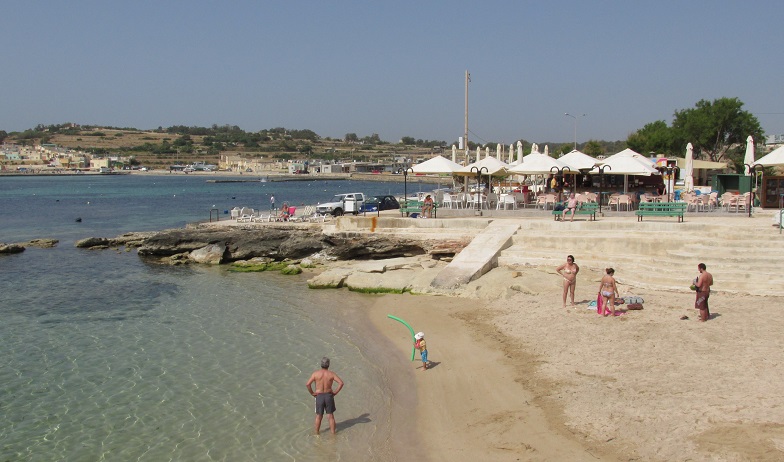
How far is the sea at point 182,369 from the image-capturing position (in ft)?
31.4

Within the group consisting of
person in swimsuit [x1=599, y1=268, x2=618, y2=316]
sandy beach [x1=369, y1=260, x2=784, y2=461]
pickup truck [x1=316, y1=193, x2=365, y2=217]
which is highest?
pickup truck [x1=316, y1=193, x2=365, y2=217]

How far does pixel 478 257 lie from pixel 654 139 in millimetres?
48972

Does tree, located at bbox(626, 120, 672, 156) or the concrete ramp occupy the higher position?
tree, located at bbox(626, 120, 672, 156)

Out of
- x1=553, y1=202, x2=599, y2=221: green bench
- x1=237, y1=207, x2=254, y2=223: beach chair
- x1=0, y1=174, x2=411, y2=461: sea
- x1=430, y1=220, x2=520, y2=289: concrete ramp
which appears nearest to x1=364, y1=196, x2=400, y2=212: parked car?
x1=237, y1=207, x2=254, y2=223: beach chair

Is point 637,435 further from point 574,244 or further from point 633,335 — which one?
point 574,244

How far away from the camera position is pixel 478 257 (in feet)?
62.8

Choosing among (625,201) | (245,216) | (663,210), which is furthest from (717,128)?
(245,216)

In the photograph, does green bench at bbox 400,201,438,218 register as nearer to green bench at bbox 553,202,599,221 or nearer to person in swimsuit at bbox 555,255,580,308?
green bench at bbox 553,202,599,221

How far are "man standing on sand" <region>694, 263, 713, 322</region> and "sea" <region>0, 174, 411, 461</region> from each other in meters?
6.66

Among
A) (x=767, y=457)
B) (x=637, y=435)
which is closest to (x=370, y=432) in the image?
(x=637, y=435)

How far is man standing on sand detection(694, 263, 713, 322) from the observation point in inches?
496

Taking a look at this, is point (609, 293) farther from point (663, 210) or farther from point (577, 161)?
point (577, 161)

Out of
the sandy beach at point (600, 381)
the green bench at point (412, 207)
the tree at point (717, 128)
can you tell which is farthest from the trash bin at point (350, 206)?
the tree at point (717, 128)

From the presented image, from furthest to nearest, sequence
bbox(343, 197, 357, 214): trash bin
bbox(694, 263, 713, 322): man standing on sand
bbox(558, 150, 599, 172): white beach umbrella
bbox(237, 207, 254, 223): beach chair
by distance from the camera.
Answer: bbox(343, 197, 357, 214): trash bin, bbox(237, 207, 254, 223): beach chair, bbox(558, 150, 599, 172): white beach umbrella, bbox(694, 263, 713, 322): man standing on sand
